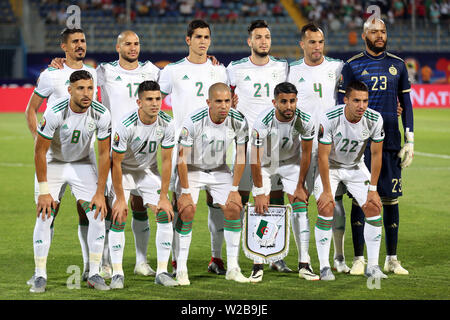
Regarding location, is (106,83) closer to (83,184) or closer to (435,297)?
(83,184)

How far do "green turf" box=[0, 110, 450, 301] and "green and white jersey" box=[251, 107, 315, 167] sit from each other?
1.17 m

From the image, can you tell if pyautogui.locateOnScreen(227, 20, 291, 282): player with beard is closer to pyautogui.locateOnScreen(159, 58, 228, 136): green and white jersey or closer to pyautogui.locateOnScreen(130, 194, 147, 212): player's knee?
pyautogui.locateOnScreen(159, 58, 228, 136): green and white jersey

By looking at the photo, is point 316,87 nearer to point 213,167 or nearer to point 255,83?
point 255,83

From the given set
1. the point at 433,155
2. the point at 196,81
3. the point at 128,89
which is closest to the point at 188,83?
the point at 196,81

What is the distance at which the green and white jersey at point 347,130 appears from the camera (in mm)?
7160

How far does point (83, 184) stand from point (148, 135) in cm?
71

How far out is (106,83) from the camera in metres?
7.69

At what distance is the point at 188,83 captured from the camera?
7.74 m

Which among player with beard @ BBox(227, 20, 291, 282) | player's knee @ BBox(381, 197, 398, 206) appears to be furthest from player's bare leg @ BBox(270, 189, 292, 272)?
player's knee @ BBox(381, 197, 398, 206)

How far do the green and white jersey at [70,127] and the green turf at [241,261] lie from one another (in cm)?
121

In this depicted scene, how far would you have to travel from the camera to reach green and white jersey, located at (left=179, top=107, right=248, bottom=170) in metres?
7.09

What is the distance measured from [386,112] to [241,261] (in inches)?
83.2

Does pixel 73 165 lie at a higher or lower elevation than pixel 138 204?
higher
